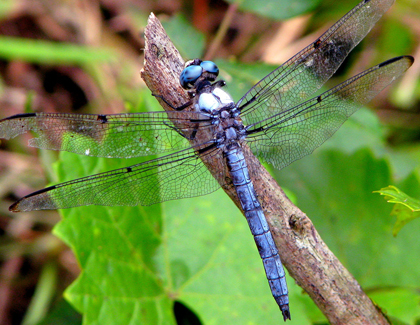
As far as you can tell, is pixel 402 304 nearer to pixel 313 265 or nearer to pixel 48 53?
pixel 313 265

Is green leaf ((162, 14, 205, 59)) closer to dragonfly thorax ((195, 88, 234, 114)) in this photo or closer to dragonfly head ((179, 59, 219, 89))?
dragonfly head ((179, 59, 219, 89))

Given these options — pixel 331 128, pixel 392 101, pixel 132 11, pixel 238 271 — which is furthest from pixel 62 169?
pixel 392 101

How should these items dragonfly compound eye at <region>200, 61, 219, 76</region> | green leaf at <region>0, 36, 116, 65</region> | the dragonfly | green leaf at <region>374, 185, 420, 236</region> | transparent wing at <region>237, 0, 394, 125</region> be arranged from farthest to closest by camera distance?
green leaf at <region>0, 36, 116, 65</region>
dragonfly compound eye at <region>200, 61, 219, 76</region>
transparent wing at <region>237, 0, 394, 125</region>
the dragonfly
green leaf at <region>374, 185, 420, 236</region>

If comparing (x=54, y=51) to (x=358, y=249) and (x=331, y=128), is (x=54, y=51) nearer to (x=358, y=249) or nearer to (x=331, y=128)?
(x=331, y=128)

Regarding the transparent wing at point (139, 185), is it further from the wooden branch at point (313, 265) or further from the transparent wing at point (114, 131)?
the wooden branch at point (313, 265)

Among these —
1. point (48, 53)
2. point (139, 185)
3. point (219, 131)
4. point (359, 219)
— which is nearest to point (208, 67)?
point (219, 131)

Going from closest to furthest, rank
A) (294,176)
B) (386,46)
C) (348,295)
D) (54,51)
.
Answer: (348,295) < (294,176) < (54,51) < (386,46)

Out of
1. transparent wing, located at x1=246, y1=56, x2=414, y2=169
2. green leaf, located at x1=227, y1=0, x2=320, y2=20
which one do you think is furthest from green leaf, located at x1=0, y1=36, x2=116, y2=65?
transparent wing, located at x1=246, y1=56, x2=414, y2=169
